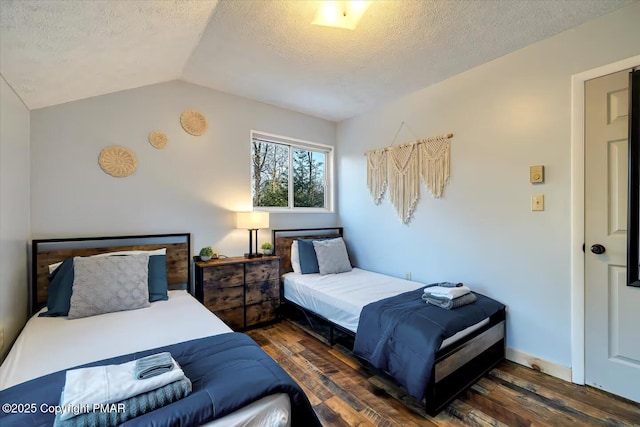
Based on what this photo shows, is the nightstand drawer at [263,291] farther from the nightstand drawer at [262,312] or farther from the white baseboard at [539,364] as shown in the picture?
the white baseboard at [539,364]

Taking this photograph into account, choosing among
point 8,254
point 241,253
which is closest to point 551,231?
point 241,253

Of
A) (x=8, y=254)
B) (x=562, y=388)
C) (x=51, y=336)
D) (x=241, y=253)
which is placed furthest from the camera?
(x=241, y=253)

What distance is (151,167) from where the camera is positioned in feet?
8.84

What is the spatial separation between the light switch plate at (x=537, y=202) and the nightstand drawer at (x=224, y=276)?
267cm

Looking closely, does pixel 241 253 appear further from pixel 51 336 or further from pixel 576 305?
pixel 576 305

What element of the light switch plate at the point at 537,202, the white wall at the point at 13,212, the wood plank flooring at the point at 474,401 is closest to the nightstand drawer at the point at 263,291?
the wood plank flooring at the point at 474,401

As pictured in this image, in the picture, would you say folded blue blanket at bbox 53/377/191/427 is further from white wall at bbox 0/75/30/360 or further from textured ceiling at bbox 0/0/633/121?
textured ceiling at bbox 0/0/633/121

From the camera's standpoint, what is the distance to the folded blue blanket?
2.88 ft

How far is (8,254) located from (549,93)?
393 cm

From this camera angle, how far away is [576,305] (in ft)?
6.56

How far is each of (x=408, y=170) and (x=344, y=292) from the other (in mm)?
1527

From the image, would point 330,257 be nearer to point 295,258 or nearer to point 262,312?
point 295,258

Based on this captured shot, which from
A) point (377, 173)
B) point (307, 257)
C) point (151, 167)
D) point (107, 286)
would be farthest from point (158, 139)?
point (377, 173)

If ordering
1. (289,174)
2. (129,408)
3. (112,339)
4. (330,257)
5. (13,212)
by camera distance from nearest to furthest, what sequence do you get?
(129,408) < (112,339) < (13,212) < (330,257) < (289,174)
